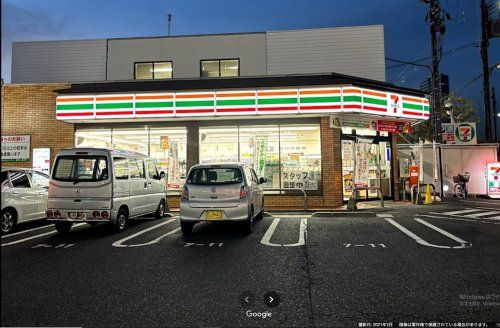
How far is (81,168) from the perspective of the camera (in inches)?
350

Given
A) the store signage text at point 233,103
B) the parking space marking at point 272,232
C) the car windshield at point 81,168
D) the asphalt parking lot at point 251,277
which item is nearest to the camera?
the asphalt parking lot at point 251,277

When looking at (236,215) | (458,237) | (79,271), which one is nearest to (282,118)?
(236,215)

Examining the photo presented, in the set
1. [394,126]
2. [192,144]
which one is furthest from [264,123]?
[394,126]

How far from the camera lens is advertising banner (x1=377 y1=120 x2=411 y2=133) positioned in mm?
15875

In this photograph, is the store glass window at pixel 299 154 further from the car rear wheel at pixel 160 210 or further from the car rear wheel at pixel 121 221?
the car rear wheel at pixel 121 221

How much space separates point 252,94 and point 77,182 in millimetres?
7640

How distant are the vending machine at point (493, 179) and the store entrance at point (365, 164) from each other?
19.5 ft

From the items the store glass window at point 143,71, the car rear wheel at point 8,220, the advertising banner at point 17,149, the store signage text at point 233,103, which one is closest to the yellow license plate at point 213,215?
the car rear wheel at point 8,220

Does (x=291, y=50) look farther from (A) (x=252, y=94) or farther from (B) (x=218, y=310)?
(B) (x=218, y=310)

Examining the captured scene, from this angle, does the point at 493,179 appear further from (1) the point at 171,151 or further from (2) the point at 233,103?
(1) the point at 171,151

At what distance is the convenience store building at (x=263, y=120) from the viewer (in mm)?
14148

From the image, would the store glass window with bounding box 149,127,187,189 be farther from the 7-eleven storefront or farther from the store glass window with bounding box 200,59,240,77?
the store glass window with bounding box 200,59,240,77

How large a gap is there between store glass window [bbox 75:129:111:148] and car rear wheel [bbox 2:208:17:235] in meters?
6.93

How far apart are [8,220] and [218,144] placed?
8.29 metres
